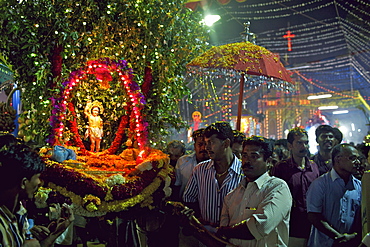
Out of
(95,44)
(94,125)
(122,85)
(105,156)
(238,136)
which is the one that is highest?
(95,44)

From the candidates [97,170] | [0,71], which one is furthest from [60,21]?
[97,170]

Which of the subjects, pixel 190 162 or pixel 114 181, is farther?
pixel 114 181

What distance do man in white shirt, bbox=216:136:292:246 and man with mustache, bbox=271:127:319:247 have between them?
6.66 ft

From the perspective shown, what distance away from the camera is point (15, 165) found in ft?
8.04

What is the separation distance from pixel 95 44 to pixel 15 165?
21.1ft

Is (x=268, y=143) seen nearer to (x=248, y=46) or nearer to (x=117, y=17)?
(x=248, y=46)

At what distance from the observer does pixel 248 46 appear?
6.19 meters

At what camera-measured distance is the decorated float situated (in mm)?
5902

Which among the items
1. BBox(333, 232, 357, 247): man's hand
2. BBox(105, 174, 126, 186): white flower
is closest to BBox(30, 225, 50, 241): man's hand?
BBox(333, 232, 357, 247): man's hand

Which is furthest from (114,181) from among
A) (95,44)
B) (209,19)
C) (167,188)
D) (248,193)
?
(209,19)

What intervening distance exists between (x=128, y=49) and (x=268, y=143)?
591 centimetres

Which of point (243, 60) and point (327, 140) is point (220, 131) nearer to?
point (243, 60)

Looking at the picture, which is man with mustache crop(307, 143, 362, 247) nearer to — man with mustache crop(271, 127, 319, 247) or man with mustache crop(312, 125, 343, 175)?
man with mustache crop(271, 127, 319, 247)

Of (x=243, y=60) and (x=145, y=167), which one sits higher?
(x=243, y=60)
